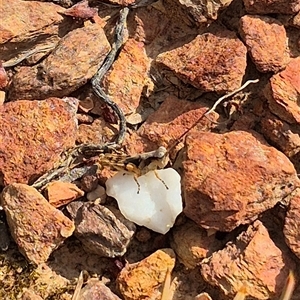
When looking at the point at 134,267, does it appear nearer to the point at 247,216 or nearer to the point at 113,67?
the point at 247,216

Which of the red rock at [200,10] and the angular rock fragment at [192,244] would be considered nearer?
the angular rock fragment at [192,244]

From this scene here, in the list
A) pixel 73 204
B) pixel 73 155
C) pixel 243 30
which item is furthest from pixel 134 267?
pixel 243 30

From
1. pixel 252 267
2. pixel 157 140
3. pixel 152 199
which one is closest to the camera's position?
pixel 252 267

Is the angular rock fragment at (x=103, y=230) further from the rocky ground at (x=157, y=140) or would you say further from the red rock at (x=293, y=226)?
the red rock at (x=293, y=226)

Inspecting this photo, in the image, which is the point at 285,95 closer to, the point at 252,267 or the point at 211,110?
the point at 211,110

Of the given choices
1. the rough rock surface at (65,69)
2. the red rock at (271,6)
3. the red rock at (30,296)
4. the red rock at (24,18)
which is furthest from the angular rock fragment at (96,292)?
the red rock at (271,6)

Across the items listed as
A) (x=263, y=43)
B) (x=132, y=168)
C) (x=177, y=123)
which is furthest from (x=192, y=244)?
(x=263, y=43)

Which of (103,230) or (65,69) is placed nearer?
(103,230)
